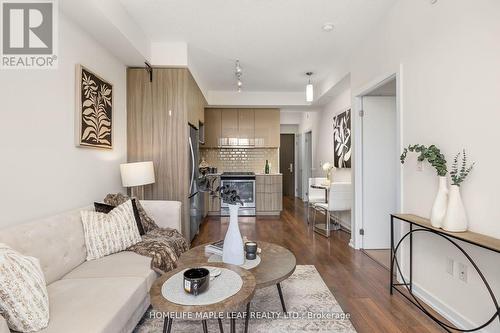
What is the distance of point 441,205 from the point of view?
5.92ft

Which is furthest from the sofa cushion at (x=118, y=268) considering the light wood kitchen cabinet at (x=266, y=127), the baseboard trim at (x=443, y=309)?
the light wood kitchen cabinet at (x=266, y=127)

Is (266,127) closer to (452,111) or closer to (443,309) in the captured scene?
(452,111)

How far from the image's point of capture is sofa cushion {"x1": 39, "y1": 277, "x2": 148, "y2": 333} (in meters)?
1.18

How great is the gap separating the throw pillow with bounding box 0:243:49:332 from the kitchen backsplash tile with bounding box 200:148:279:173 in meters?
5.08

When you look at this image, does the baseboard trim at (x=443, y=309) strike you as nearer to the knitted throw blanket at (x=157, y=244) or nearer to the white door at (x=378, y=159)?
the white door at (x=378, y=159)

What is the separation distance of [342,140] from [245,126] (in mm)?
2320

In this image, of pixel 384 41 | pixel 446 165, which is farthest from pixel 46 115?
pixel 384 41

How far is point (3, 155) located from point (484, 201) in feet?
10.0

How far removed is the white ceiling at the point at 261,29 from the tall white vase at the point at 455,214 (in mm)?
1931

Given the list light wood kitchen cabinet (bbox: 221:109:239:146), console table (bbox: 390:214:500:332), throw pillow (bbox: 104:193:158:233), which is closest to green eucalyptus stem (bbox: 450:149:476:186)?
console table (bbox: 390:214:500:332)

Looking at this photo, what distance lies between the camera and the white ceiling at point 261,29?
253 centimetres

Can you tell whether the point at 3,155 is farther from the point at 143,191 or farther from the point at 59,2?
the point at 143,191

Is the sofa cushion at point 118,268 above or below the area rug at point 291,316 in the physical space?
above

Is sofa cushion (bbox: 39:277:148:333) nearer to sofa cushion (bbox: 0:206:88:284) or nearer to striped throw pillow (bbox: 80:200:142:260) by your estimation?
sofa cushion (bbox: 0:206:88:284)
